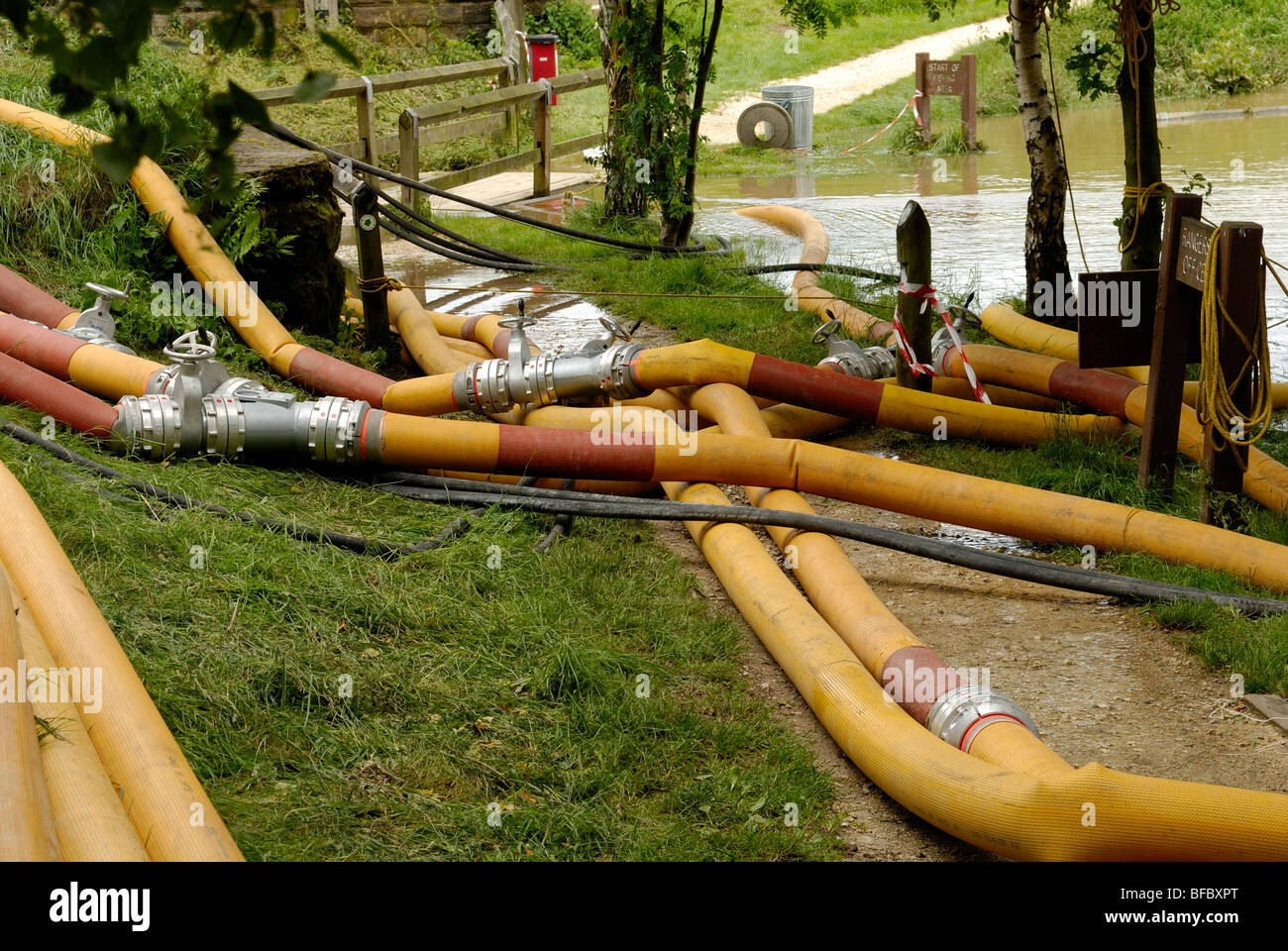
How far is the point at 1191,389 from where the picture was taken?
6211 mm

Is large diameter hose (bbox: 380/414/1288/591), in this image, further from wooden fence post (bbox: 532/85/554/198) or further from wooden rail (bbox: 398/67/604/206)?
wooden fence post (bbox: 532/85/554/198)

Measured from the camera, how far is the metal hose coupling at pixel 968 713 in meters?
3.53

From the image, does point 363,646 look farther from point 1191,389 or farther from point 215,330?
Answer: point 1191,389

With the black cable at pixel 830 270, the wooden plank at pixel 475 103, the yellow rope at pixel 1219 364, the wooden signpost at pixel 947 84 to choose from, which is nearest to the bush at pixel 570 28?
the wooden signpost at pixel 947 84

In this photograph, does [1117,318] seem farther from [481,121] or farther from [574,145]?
[574,145]

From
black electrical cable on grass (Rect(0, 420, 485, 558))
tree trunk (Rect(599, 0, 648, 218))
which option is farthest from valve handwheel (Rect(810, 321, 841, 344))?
tree trunk (Rect(599, 0, 648, 218))

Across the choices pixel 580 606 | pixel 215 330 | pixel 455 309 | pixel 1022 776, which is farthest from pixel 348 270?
pixel 1022 776

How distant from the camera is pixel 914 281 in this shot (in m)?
6.71

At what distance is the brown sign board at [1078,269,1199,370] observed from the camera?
5.69 meters

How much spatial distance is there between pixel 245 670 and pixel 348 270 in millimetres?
5951

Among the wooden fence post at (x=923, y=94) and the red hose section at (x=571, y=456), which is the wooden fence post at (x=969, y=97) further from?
the red hose section at (x=571, y=456)

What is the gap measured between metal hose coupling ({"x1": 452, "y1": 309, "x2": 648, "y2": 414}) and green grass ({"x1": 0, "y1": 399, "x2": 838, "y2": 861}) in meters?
1.05

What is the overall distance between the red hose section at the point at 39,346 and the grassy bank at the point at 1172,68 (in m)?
14.9

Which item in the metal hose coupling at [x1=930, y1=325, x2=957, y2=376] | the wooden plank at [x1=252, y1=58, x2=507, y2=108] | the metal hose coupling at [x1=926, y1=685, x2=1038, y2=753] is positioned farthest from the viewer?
the wooden plank at [x1=252, y1=58, x2=507, y2=108]
